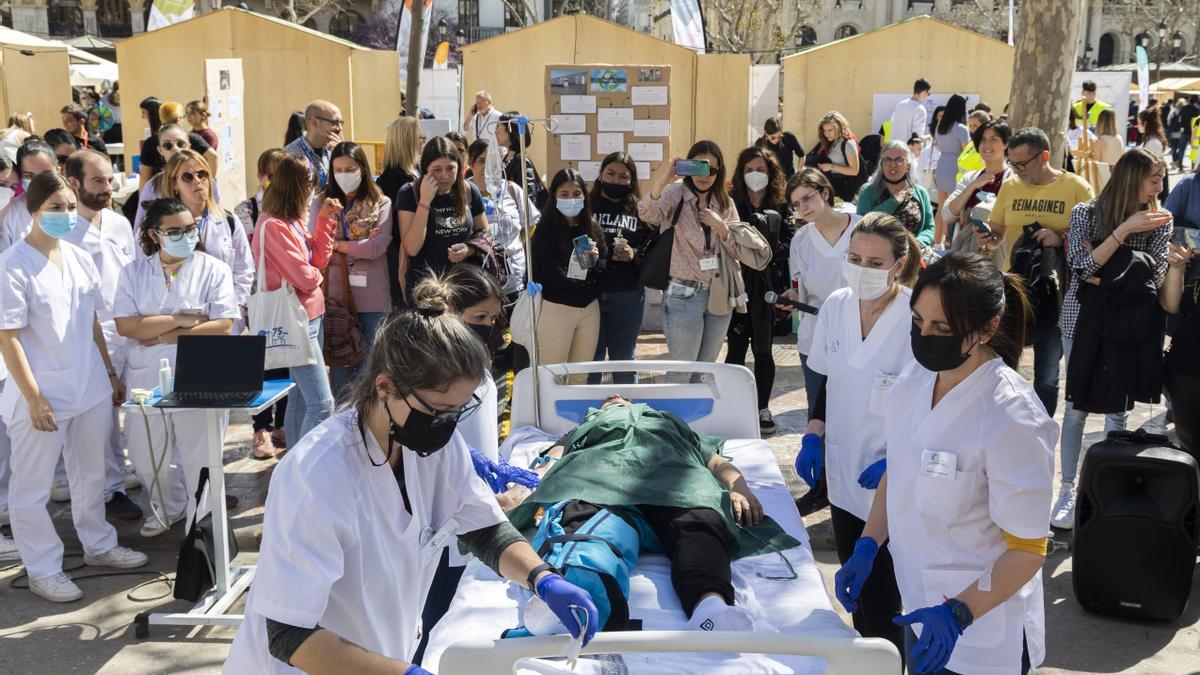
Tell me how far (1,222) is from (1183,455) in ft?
19.7

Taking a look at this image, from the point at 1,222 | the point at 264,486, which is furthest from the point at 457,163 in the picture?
the point at 1,222

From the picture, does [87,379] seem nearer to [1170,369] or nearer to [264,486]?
[264,486]

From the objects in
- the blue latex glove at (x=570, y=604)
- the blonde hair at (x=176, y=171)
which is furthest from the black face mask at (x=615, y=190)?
the blue latex glove at (x=570, y=604)

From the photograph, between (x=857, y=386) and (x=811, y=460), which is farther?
(x=811, y=460)

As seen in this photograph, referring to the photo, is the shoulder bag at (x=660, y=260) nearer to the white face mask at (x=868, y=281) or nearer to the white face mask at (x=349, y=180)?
the white face mask at (x=349, y=180)

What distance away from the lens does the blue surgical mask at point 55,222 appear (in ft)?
14.0

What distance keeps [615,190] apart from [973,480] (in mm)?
3698

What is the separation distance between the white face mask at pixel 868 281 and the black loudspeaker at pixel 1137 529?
1.39 metres

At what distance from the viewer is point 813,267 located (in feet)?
17.9

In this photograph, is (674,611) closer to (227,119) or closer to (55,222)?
(55,222)

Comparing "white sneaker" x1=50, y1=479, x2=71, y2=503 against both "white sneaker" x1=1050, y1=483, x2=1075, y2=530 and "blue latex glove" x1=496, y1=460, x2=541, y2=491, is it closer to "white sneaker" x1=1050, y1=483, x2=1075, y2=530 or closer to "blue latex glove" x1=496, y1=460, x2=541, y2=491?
"blue latex glove" x1=496, y1=460, x2=541, y2=491

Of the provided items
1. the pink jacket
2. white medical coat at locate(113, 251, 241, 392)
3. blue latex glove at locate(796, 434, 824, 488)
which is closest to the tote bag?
the pink jacket

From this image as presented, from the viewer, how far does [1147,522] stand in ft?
13.4

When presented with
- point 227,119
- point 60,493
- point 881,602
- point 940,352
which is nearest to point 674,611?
point 881,602
